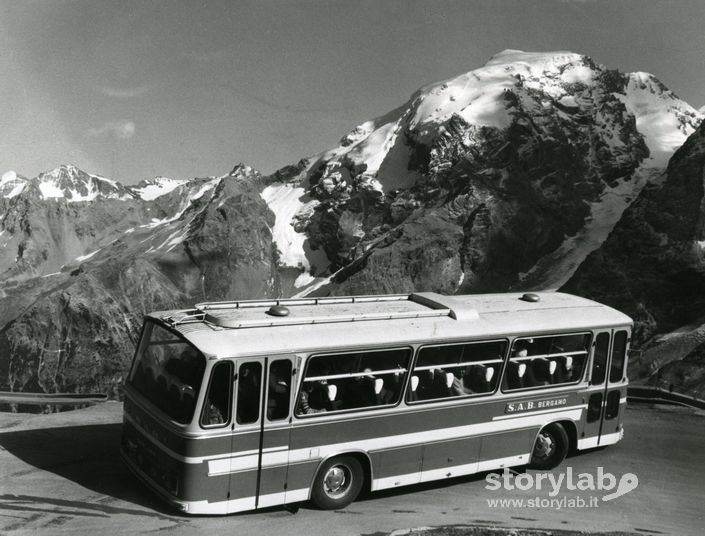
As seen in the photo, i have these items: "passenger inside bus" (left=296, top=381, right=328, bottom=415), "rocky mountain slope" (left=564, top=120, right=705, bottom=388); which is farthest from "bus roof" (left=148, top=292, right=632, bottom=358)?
"rocky mountain slope" (left=564, top=120, right=705, bottom=388)

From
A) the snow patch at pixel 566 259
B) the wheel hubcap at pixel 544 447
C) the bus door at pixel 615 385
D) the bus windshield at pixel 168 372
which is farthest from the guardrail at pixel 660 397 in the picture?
the snow patch at pixel 566 259

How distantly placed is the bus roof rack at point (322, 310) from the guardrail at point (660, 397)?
1042 cm

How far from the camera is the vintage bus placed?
1034 centimetres

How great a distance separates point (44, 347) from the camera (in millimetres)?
169375

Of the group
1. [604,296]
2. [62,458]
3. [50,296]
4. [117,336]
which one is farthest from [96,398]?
[50,296]

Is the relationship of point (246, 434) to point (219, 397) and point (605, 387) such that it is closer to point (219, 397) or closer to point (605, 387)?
point (219, 397)

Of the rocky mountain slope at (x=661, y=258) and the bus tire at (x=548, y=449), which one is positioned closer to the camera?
the bus tire at (x=548, y=449)

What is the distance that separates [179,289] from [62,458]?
18515 cm

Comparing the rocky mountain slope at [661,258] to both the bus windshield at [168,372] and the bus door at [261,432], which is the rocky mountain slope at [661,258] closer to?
the bus door at [261,432]

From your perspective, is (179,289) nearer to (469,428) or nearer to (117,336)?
(117,336)

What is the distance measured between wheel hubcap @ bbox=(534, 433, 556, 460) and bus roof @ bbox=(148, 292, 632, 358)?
2167mm

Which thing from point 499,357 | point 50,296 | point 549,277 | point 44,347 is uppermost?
point 499,357

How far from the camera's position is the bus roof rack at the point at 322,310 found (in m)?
11.1

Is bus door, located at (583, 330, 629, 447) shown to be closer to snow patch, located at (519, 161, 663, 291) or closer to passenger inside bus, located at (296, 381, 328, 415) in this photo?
passenger inside bus, located at (296, 381, 328, 415)
